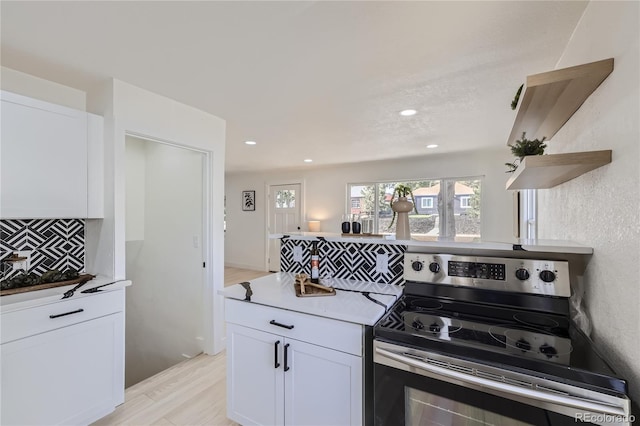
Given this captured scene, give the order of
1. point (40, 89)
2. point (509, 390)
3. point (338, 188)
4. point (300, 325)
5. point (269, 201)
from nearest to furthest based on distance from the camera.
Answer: point (509, 390) < point (300, 325) < point (40, 89) < point (338, 188) < point (269, 201)

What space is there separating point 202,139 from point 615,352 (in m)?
2.96

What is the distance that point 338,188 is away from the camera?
591 cm

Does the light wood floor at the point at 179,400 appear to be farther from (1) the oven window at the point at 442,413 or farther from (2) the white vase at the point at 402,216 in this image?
(2) the white vase at the point at 402,216

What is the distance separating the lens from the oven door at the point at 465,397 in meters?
0.79

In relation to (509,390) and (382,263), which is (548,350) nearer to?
(509,390)

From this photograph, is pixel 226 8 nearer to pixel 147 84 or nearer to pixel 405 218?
pixel 147 84

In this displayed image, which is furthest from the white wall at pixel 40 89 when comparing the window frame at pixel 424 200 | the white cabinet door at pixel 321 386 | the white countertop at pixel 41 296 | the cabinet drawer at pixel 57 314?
the window frame at pixel 424 200

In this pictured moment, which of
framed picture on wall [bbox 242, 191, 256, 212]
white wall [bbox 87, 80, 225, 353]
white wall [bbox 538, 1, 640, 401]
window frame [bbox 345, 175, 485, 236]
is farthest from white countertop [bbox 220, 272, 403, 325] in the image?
framed picture on wall [bbox 242, 191, 256, 212]

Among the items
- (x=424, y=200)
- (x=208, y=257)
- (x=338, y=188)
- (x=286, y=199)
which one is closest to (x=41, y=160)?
(x=208, y=257)

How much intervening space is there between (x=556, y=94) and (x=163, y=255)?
3.46 m

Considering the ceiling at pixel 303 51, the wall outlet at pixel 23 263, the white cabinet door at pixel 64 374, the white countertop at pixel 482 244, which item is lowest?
the white cabinet door at pixel 64 374

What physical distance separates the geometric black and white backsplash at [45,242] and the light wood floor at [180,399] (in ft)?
3.56

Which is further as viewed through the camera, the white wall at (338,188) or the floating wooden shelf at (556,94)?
the white wall at (338,188)

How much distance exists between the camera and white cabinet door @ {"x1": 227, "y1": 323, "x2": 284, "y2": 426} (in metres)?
1.48
